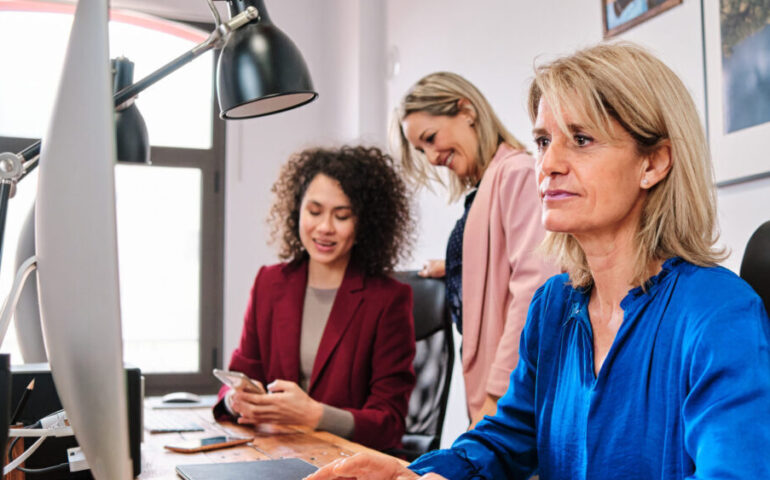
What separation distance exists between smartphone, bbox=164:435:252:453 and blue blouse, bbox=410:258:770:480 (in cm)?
52

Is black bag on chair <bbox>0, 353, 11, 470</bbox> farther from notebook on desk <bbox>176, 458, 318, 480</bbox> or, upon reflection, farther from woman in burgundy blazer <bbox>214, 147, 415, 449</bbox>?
woman in burgundy blazer <bbox>214, 147, 415, 449</bbox>

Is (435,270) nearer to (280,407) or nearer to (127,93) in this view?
(280,407)

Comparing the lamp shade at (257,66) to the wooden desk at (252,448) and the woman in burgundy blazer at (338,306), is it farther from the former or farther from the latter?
the woman in burgundy blazer at (338,306)

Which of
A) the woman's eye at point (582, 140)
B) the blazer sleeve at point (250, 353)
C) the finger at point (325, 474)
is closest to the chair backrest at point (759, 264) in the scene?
the woman's eye at point (582, 140)

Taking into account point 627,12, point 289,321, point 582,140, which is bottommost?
point 289,321

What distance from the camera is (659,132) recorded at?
113cm

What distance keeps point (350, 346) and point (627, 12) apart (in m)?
1.32

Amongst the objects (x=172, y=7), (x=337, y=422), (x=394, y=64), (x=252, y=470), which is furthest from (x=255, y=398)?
(x=172, y=7)

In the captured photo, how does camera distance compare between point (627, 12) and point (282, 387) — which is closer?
point (282, 387)

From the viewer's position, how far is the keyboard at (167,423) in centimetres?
176

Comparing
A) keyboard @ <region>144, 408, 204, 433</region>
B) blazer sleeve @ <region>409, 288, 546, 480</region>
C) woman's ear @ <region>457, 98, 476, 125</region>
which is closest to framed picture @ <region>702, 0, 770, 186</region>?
woman's ear @ <region>457, 98, 476, 125</region>

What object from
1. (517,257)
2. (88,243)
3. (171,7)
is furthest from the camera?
(171,7)

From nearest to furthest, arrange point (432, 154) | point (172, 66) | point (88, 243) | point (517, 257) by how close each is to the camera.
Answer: point (88, 243), point (172, 66), point (517, 257), point (432, 154)

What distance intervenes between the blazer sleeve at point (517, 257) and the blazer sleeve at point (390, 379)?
0.26 meters
